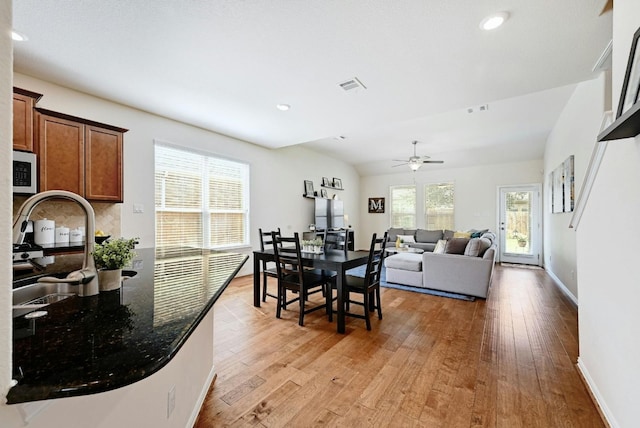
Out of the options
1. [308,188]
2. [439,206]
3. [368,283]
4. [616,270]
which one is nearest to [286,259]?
[368,283]

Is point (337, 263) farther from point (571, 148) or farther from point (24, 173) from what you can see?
point (571, 148)

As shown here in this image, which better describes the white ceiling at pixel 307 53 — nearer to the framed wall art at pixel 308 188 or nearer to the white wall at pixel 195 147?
the white wall at pixel 195 147

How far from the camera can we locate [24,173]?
2.50 meters

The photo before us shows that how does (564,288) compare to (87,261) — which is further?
(564,288)

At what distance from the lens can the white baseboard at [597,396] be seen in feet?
5.10

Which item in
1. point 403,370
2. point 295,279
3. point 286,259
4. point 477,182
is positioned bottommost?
point 403,370

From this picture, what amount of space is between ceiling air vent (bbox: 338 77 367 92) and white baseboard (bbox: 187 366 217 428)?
9.71 feet

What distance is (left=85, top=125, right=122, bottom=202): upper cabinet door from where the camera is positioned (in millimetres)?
3070

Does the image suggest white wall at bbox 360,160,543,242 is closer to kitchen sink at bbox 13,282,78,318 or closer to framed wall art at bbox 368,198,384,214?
framed wall art at bbox 368,198,384,214

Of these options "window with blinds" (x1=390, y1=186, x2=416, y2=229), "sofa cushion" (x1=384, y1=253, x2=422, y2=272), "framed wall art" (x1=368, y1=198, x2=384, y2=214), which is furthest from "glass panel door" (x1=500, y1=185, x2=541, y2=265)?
"sofa cushion" (x1=384, y1=253, x2=422, y2=272)

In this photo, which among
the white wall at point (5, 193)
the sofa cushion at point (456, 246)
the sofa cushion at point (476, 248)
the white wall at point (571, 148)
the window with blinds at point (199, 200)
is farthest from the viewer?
the sofa cushion at point (456, 246)

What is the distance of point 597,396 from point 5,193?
2966mm

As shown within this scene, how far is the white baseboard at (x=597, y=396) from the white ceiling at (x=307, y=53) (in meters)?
2.61

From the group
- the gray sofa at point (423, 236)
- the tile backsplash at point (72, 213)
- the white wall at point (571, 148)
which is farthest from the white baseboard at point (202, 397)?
the gray sofa at point (423, 236)
